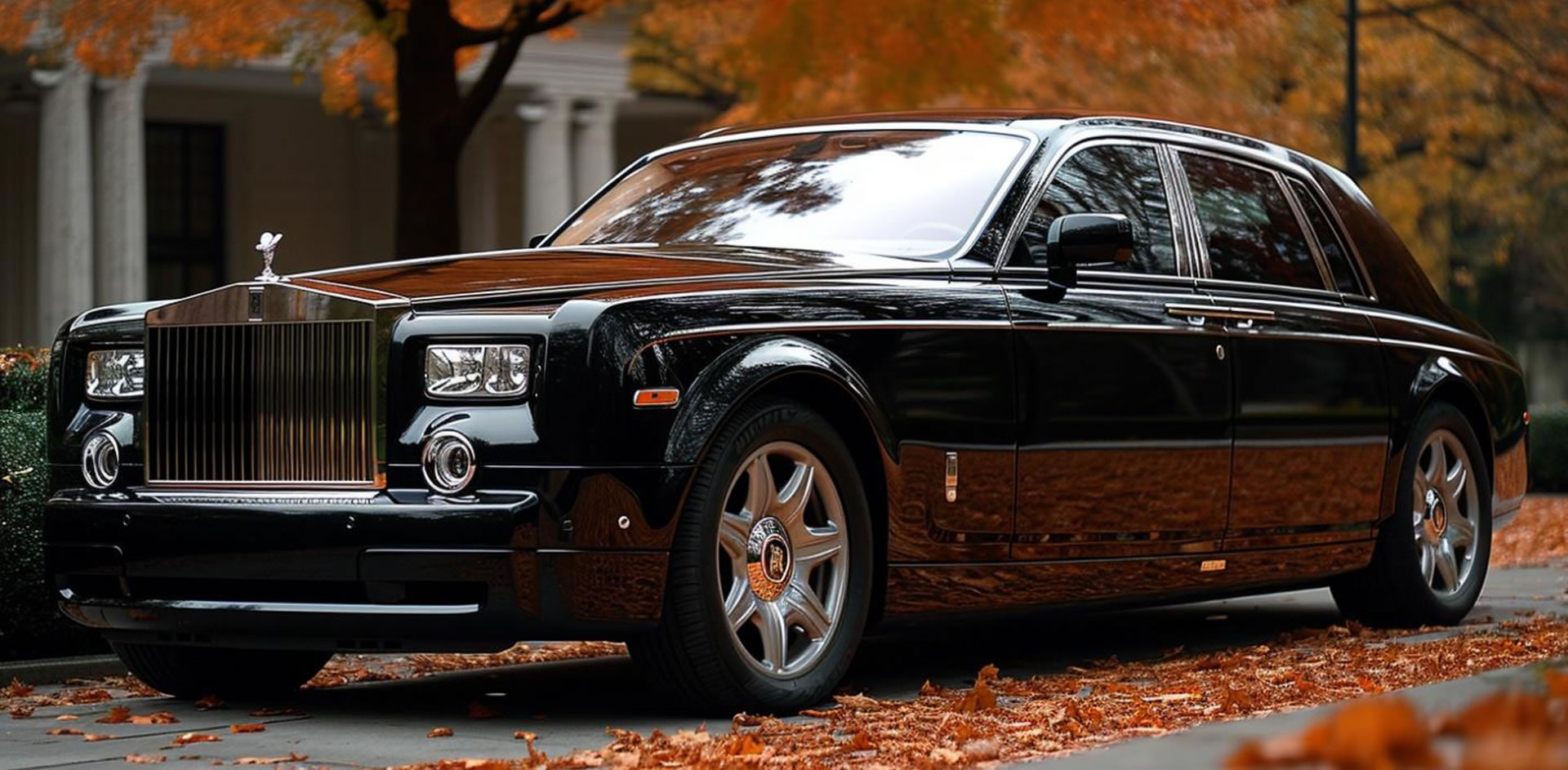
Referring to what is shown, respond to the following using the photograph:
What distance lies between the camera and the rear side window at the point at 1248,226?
8531mm

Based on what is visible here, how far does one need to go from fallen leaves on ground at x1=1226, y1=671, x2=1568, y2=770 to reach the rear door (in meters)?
5.00

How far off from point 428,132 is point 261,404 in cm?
832

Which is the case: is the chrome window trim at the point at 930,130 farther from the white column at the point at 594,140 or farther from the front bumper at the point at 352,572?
the white column at the point at 594,140

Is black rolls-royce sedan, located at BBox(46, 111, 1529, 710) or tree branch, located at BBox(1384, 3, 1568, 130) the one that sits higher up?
tree branch, located at BBox(1384, 3, 1568, 130)

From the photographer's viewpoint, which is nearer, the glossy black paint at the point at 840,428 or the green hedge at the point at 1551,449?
the glossy black paint at the point at 840,428

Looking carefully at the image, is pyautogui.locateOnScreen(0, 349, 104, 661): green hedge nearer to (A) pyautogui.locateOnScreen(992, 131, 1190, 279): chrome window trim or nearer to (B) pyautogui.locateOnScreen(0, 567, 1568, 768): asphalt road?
(B) pyautogui.locateOnScreen(0, 567, 1568, 768): asphalt road

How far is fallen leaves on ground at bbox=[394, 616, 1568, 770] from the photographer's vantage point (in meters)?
5.62

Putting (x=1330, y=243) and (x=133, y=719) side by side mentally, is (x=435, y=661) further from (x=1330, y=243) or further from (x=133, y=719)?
(x=1330, y=243)

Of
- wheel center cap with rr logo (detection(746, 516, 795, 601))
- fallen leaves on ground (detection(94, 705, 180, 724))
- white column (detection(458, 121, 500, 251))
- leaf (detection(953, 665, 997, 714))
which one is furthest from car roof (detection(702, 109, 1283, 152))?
white column (detection(458, 121, 500, 251))

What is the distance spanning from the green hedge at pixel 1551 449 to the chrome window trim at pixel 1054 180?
52.3 ft

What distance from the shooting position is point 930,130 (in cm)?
809

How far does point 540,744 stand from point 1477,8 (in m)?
23.5

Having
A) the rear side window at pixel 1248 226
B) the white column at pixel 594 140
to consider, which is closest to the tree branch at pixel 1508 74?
the white column at pixel 594 140

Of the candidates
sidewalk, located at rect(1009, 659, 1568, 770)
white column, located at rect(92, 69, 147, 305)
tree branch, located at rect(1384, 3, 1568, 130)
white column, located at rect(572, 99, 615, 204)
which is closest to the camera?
sidewalk, located at rect(1009, 659, 1568, 770)
